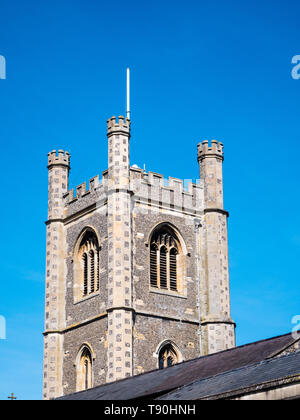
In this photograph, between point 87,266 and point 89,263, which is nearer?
point 89,263

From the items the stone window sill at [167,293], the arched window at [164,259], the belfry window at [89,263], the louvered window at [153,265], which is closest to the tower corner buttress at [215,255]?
the stone window sill at [167,293]

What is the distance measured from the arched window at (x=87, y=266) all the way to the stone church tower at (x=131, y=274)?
0.06 metres

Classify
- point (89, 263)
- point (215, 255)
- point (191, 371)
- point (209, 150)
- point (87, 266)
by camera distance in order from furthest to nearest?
point (209, 150), point (215, 255), point (87, 266), point (89, 263), point (191, 371)

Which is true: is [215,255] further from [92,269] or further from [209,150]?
[92,269]

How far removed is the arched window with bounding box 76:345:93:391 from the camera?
4704 cm

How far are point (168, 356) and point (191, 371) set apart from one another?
17666 mm

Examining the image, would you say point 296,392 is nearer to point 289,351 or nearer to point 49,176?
point 289,351

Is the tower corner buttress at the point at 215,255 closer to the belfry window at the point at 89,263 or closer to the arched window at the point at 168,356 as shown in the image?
the arched window at the point at 168,356

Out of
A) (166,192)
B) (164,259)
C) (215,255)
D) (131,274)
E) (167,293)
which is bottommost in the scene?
(167,293)

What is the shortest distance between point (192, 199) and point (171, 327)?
23.8ft

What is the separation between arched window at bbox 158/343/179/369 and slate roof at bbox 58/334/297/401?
1314cm

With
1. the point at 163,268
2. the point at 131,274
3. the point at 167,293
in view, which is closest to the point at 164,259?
the point at 163,268

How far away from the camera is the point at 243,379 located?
2188 centimetres

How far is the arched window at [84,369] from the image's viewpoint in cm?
4704
